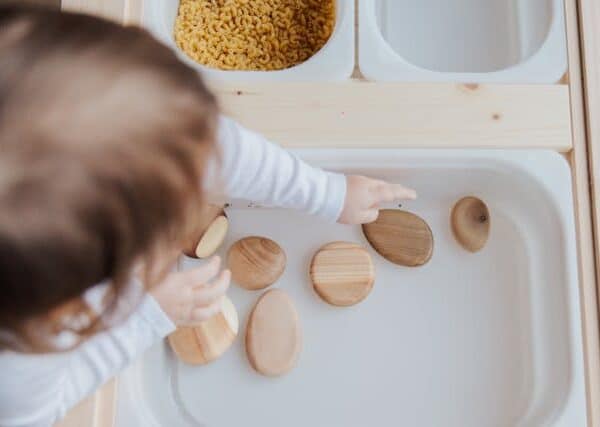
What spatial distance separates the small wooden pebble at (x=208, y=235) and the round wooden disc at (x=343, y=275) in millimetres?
100

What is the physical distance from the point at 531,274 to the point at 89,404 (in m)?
0.44

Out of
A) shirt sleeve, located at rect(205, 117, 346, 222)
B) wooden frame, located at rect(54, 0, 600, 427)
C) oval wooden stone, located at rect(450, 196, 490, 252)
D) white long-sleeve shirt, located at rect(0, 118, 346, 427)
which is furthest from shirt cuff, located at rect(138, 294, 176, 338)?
oval wooden stone, located at rect(450, 196, 490, 252)

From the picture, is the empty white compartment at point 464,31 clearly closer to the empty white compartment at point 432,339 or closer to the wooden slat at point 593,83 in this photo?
the wooden slat at point 593,83

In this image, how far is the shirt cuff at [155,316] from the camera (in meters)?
0.65

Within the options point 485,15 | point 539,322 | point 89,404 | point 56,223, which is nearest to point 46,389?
point 89,404

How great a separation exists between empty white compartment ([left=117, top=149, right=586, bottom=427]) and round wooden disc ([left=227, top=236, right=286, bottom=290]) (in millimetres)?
14

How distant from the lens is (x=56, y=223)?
0.42 m

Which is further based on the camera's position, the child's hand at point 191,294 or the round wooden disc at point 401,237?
the round wooden disc at point 401,237

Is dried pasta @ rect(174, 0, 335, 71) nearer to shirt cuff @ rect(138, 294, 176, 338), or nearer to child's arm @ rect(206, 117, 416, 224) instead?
child's arm @ rect(206, 117, 416, 224)

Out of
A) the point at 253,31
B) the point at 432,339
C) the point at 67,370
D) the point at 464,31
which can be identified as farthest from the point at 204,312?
the point at 464,31

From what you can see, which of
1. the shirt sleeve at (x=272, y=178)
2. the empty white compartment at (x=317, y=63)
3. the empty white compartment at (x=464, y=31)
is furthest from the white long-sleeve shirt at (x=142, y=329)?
the empty white compartment at (x=464, y=31)

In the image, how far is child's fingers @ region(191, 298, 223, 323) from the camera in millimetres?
686

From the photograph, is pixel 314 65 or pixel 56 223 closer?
pixel 56 223

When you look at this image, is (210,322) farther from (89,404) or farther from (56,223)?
(56,223)
